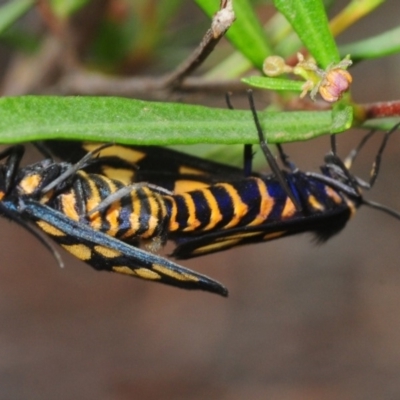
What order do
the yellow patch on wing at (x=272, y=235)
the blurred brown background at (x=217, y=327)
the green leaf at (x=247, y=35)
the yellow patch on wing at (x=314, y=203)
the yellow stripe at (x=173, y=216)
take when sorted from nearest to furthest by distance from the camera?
the green leaf at (x=247, y=35) < the yellow stripe at (x=173, y=216) < the yellow patch on wing at (x=272, y=235) < the yellow patch on wing at (x=314, y=203) < the blurred brown background at (x=217, y=327)

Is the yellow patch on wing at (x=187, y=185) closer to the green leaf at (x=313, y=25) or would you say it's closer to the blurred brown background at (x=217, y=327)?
the green leaf at (x=313, y=25)

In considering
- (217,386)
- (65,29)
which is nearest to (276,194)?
(65,29)

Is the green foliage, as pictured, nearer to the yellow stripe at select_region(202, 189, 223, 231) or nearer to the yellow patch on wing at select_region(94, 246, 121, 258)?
the yellow stripe at select_region(202, 189, 223, 231)

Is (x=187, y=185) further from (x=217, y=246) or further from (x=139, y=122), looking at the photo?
(x=139, y=122)

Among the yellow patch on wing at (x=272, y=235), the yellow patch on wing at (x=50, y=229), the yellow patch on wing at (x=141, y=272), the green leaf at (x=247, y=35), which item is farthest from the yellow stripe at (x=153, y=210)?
the green leaf at (x=247, y=35)

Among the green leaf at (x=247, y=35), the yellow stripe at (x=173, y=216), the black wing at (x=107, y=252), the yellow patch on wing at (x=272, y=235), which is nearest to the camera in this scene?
the green leaf at (x=247, y=35)

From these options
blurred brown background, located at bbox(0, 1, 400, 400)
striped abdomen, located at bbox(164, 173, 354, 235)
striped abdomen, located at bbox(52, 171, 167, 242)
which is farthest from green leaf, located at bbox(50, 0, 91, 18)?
blurred brown background, located at bbox(0, 1, 400, 400)
